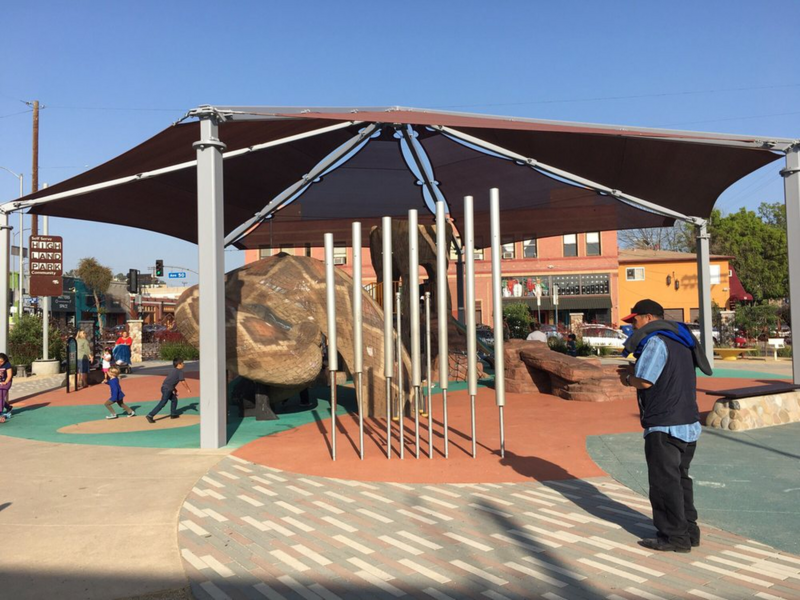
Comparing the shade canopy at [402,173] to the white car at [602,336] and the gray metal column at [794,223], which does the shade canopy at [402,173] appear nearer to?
the gray metal column at [794,223]

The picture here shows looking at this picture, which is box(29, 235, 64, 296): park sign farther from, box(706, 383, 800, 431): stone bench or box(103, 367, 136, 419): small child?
box(706, 383, 800, 431): stone bench

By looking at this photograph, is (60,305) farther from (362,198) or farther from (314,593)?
(314,593)

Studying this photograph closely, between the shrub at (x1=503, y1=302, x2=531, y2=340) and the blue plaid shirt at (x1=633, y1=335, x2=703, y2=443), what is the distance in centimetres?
2517

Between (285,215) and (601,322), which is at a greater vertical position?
(285,215)

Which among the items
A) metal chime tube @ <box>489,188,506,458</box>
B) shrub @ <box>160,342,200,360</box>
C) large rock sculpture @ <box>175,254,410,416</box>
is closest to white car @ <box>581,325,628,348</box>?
shrub @ <box>160,342,200,360</box>

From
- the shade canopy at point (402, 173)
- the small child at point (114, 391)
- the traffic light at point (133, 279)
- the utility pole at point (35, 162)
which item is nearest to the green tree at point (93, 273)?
the utility pole at point (35, 162)

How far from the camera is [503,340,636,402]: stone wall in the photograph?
13.1 m

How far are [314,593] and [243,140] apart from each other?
Answer: 29.3 ft

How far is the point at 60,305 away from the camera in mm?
50469

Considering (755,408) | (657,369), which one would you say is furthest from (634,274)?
(657,369)

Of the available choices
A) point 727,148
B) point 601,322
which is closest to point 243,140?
point 727,148

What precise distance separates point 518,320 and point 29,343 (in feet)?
73.0

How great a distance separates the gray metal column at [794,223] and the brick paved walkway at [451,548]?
7.32 metres

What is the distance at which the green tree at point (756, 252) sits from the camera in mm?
48438
